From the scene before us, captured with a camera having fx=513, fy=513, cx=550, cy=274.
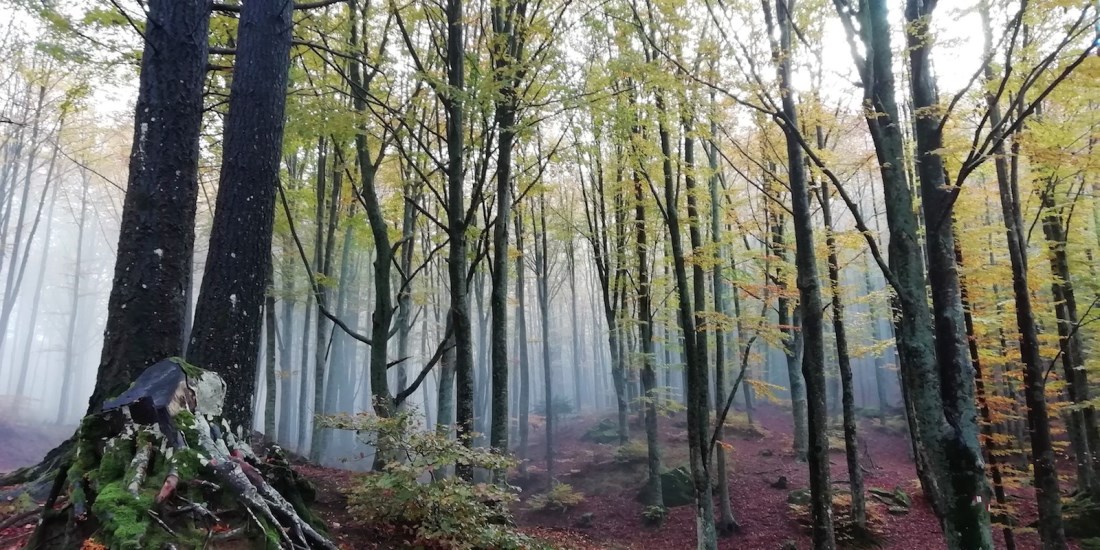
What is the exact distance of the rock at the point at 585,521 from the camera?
13.4m

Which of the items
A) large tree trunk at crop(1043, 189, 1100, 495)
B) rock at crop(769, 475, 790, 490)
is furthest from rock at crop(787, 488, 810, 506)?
large tree trunk at crop(1043, 189, 1100, 495)

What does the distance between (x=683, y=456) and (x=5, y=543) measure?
58.0 feet

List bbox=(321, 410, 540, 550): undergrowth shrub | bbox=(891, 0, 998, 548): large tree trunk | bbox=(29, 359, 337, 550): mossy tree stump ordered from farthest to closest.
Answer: bbox=(321, 410, 540, 550): undergrowth shrub → bbox=(891, 0, 998, 548): large tree trunk → bbox=(29, 359, 337, 550): mossy tree stump

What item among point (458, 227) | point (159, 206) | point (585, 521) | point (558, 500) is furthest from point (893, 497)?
point (159, 206)

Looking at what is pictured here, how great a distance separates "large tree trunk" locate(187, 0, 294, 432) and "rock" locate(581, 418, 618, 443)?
19.8m

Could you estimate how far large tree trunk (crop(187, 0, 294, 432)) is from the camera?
4031mm

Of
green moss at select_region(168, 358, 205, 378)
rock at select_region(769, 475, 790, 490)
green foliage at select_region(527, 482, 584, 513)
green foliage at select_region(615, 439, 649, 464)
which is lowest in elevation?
green foliage at select_region(527, 482, 584, 513)

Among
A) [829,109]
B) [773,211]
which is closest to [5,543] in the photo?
[773,211]

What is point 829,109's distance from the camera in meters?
12.5

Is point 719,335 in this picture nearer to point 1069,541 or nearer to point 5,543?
point 1069,541

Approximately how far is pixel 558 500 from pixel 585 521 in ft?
3.74

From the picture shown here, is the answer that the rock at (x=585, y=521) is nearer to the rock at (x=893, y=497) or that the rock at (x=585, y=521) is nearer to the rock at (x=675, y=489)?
the rock at (x=675, y=489)

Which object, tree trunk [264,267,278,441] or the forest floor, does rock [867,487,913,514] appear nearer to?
the forest floor

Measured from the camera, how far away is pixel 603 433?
22969 millimetres
